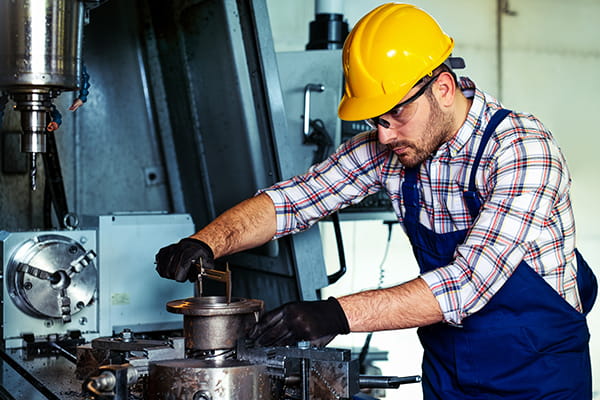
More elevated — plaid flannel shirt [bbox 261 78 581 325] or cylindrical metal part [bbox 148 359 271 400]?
plaid flannel shirt [bbox 261 78 581 325]

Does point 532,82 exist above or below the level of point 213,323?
above

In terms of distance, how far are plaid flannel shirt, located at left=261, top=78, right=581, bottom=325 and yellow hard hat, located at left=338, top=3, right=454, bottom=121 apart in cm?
16

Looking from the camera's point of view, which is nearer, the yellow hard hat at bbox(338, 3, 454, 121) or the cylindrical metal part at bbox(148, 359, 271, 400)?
the cylindrical metal part at bbox(148, 359, 271, 400)

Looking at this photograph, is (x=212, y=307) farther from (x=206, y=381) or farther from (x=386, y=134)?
(x=386, y=134)

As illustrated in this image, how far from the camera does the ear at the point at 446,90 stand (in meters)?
1.53

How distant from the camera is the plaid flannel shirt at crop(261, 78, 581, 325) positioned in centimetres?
138

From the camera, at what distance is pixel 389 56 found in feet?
4.80

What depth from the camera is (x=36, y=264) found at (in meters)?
1.73

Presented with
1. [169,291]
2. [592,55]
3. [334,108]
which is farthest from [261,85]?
[592,55]

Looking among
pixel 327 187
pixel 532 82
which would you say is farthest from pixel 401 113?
pixel 532 82

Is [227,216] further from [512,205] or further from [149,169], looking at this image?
[149,169]

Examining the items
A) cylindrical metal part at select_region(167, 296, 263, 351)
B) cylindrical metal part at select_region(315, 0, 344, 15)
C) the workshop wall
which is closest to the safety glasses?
cylindrical metal part at select_region(167, 296, 263, 351)

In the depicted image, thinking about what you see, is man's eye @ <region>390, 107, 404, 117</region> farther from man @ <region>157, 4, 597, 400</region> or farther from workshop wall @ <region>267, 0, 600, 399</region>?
workshop wall @ <region>267, 0, 600, 399</region>

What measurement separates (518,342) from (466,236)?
24cm
